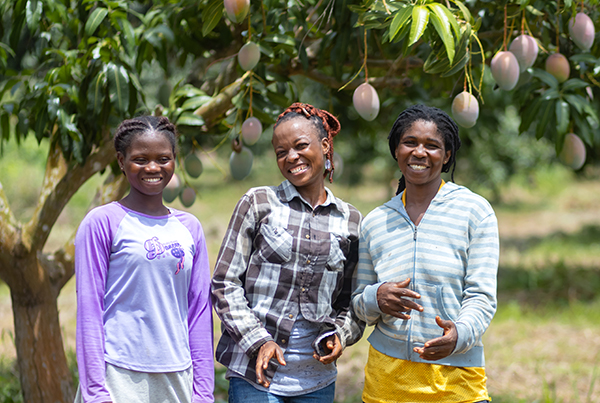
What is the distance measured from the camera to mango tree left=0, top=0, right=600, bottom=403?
83.0 inches

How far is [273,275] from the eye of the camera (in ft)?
5.19

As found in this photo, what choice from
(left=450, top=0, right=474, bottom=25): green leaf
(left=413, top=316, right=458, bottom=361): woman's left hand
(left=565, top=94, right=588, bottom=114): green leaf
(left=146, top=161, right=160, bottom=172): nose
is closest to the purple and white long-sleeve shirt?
(left=146, top=161, right=160, bottom=172): nose

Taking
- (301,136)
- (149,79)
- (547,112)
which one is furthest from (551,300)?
(149,79)

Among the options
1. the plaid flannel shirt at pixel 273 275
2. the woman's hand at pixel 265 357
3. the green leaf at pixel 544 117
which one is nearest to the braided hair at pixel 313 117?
the plaid flannel shirt at pixel 273 275

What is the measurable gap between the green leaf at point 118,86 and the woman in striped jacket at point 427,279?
103 cm

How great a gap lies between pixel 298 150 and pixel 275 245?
26cm

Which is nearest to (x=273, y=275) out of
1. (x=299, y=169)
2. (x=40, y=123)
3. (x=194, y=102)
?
(x=299, y=169)

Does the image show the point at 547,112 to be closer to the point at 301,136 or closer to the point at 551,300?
the point at 301,136

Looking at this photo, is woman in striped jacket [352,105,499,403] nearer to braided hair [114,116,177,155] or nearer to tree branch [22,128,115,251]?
braided hair [114,116,177,155]

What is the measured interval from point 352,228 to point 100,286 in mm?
689

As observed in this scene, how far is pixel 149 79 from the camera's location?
8945 millimetres

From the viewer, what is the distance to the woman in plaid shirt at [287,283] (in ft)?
5.04

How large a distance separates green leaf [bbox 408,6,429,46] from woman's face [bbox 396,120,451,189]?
0.22 m

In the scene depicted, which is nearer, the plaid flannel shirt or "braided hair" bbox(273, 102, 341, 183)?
the plaid flannel shirt
